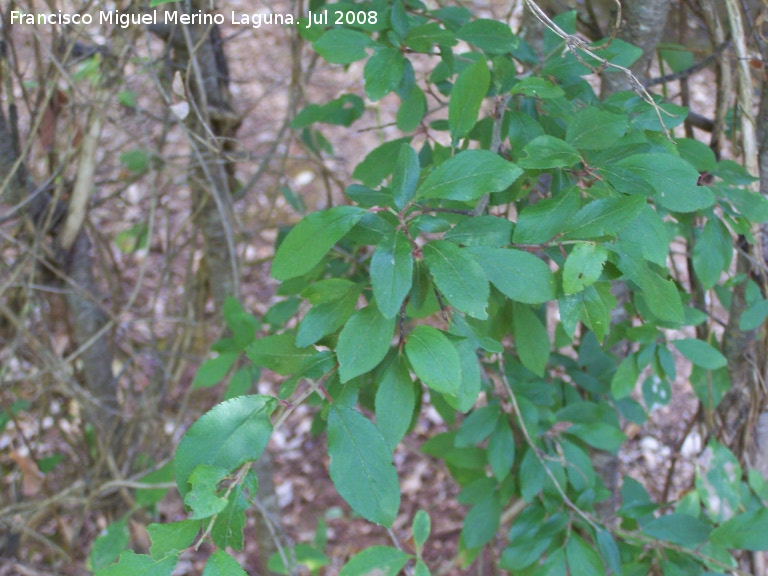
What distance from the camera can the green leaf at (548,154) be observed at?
0.76 metres

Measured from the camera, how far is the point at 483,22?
1.01 m

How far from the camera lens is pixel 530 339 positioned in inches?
38.9

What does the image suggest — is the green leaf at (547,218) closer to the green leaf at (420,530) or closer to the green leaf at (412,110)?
the green leaf at (412,110)

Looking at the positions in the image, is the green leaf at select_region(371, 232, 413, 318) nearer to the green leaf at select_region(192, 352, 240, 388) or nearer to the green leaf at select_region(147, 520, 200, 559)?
the green leaf at select_region(147, 520, 200, 559)

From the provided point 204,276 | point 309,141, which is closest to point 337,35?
point 309,141

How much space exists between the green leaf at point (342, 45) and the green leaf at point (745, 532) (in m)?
0.91

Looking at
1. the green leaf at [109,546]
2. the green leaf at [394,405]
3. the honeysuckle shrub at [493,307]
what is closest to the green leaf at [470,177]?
the honeysuckle shrub at [493,307]

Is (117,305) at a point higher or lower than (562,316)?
lower

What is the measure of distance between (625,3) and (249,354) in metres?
0.83

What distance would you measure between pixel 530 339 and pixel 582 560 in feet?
1.23

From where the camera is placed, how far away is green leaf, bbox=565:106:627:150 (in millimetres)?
801

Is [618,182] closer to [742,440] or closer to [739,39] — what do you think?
[739,39]

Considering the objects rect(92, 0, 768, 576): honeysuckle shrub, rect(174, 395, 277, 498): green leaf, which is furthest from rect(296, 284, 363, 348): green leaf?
rect(174, 395, 277, 498): green leaf

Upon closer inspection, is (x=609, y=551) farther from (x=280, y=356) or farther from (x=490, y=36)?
(x=490, y=36)
